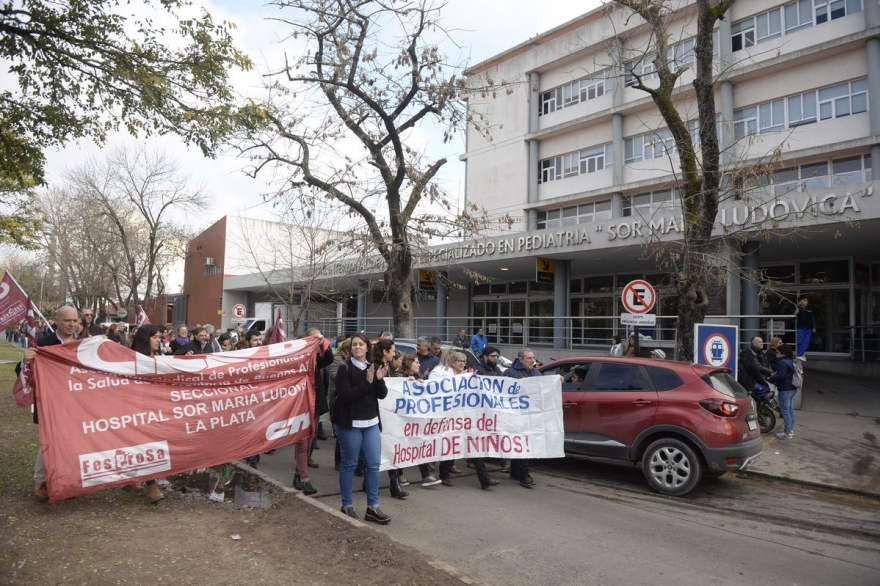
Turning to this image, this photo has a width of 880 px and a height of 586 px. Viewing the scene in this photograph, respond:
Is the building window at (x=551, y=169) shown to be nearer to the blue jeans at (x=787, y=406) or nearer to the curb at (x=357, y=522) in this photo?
the blue jeans at (x=787, y=406)

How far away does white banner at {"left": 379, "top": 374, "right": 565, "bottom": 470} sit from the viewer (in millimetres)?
7113

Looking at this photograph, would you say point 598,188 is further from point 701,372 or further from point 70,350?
point 70,350

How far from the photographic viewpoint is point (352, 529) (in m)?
5.29

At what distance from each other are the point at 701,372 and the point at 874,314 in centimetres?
1768

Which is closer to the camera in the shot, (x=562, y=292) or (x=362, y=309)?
(x=562, y=292)

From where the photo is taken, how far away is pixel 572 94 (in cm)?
3084

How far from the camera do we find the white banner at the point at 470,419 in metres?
7.11

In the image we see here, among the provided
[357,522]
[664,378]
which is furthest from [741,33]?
[357,522]

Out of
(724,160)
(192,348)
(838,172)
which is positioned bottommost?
(192,348)

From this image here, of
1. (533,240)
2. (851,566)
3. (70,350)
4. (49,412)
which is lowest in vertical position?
(851,566)

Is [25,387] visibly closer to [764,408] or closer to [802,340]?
[764,408]

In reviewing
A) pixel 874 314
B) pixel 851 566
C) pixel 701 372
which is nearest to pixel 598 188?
pixel 874 314

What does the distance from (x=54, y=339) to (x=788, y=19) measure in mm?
27468

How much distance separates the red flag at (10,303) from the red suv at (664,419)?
684 centimetres
